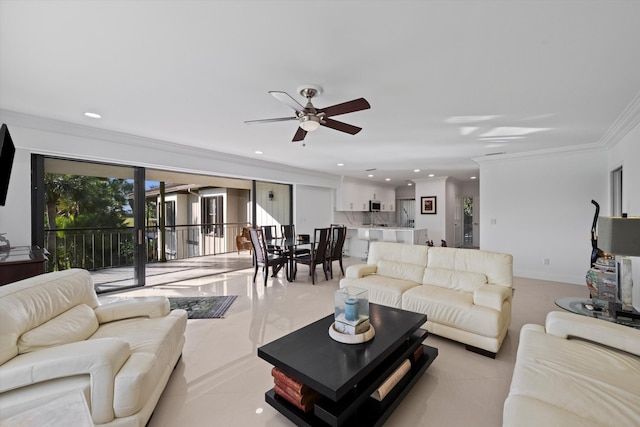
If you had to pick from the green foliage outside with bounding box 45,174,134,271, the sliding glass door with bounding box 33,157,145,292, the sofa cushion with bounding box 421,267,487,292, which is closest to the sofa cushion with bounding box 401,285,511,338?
the sofa cushion with bounding box 421,267,487,292

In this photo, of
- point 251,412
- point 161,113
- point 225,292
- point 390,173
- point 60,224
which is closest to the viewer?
point 251,412

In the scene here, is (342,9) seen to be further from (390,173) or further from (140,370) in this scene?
(390,173)

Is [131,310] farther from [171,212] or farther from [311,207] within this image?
[171,212]

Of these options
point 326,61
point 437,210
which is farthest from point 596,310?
point 437,210

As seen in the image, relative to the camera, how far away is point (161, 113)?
323cm

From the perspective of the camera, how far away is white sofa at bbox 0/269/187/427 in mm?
1380

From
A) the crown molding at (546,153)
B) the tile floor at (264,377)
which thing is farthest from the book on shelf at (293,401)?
the crown molding at (546,153)

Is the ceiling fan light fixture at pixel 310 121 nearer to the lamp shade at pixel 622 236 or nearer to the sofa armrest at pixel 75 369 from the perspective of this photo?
the sofa armrest at pixel 75 369

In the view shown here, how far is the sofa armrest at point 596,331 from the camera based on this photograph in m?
1.73

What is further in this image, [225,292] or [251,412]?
[225,292]

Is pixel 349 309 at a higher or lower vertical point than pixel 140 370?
higher

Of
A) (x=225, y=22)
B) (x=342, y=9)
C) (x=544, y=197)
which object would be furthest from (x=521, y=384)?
(x=544, y=197)

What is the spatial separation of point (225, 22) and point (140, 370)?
213 cm

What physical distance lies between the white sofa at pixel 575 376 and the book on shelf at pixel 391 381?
684 mm
